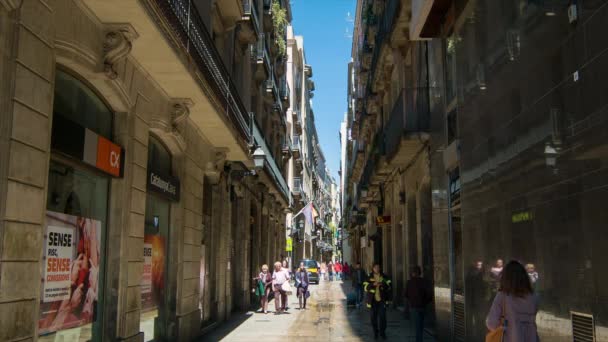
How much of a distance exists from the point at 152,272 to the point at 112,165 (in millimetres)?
3184

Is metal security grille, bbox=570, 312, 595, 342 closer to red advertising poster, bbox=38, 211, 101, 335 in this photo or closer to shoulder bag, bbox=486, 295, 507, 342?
shoulder bag, bbox=486, 295, 507, 342

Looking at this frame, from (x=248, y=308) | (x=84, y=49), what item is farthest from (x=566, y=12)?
(x=248, y=308)

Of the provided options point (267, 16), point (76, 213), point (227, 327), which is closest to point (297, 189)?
point (267, 16)

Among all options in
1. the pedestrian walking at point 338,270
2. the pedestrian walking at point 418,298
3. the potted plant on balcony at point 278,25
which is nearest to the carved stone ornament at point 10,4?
the pedestrian walking at point 418,298

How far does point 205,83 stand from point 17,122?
6021 millimetres

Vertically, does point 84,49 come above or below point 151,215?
above

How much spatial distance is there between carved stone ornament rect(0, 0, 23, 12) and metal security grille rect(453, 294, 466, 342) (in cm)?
891

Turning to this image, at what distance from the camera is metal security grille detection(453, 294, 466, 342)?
1130cm

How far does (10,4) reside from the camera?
572 cm

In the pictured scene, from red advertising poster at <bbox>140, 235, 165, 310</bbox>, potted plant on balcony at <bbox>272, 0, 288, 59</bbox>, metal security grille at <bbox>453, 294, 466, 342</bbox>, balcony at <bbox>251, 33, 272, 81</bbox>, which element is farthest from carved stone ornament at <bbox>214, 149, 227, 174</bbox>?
potted plant on balcony at <bbox>272, 0, 288, 59</bbox>

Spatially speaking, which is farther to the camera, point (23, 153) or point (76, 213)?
point (76, 213)

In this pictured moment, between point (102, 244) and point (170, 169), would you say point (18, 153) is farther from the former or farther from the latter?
point (170, 169)

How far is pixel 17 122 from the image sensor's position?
5.89 meters

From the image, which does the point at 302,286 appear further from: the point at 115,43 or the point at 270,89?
the point at 115,43
